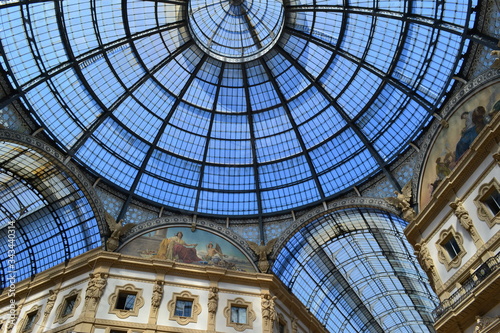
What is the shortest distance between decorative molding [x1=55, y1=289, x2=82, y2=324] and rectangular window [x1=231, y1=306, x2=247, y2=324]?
34.9ft

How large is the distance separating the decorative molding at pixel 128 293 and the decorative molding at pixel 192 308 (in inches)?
80.2

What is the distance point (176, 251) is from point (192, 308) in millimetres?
5598

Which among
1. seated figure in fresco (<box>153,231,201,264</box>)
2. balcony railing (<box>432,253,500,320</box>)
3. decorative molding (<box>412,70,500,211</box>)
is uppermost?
decorative molding (<box>412,70,500,211</box>)

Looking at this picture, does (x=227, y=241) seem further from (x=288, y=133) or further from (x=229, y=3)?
(x=229, y=3)

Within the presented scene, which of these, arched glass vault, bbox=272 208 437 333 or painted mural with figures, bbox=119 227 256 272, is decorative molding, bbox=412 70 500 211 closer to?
arched glass vault, bbox=272 208 437 333

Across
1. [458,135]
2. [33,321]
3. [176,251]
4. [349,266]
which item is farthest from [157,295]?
[349,266]

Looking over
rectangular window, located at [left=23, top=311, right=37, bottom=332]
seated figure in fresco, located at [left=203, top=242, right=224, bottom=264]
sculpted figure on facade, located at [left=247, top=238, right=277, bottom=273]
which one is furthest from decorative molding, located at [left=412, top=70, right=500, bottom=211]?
rectangular window, located at [left=23, top=311, right=37, bottom=332]

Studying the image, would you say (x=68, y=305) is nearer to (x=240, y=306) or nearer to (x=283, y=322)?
(x=240, y=306)

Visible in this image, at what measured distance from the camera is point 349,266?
44.3 m

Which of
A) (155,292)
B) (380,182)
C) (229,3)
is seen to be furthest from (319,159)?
(155,292)

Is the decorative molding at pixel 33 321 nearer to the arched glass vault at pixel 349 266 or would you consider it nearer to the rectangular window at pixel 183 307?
the rectangular window at pixel 183 307

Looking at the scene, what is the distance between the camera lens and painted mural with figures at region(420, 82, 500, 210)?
78.3 feet

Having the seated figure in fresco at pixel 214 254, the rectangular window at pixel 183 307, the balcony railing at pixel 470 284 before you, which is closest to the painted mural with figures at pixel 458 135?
the balcony railing at pixel 470 284

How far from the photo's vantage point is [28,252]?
3572cm
